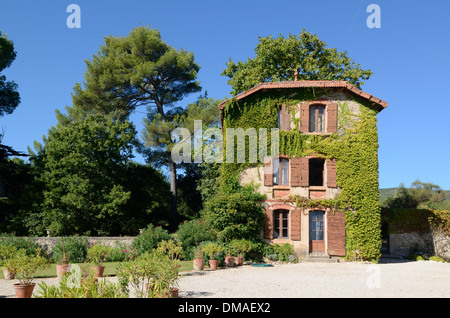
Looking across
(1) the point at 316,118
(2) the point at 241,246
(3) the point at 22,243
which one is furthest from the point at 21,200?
(1) the point at 316,118

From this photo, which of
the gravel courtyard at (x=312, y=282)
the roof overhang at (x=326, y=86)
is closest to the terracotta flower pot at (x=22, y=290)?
the gravel courtyard at (x=312, y=282)

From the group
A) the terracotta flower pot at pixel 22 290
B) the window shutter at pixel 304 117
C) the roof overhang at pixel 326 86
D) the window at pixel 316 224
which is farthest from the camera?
the window shutter at pixel 304 117

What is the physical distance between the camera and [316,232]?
1756 centimetres

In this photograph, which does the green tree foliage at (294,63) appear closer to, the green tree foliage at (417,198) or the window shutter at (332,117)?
the window shutter at (332,117)

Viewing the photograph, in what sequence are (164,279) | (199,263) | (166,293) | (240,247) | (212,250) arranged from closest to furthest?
(166,293), (164,279), (199,263), (212,250), (240,247)

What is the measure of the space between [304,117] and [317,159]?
7.35 feet

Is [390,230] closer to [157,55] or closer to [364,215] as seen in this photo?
[364,215]

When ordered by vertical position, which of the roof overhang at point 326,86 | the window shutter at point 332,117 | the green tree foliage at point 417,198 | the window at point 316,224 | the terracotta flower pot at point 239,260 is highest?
the roof overhang at point 326,86

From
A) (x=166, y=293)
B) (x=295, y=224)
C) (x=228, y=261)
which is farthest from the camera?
(x=295, y=224)

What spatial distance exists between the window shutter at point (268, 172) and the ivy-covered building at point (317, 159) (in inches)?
1.9

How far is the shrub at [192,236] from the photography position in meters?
16.8

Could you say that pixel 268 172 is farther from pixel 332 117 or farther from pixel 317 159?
pixel 332 117

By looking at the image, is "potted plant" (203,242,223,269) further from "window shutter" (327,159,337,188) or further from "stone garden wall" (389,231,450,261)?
"stone garden wall" (389,231,450,261)

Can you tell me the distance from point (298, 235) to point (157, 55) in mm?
20912
